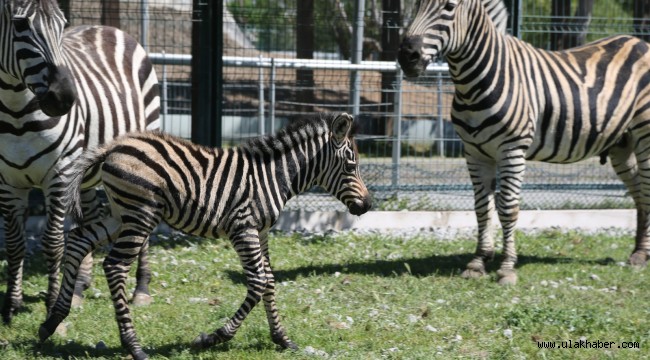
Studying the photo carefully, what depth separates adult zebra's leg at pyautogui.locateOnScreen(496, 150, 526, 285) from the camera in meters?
8.48

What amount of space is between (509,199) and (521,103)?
0.97 m

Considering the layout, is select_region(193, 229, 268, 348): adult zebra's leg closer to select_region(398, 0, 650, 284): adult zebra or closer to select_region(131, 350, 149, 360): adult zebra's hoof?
select_region(131, 350, 149, 360): adult zebra's hoof

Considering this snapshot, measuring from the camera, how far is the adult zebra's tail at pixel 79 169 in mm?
5941

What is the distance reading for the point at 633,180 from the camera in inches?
384

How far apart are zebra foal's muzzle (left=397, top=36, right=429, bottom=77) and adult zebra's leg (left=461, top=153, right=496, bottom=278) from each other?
1247 millimetres

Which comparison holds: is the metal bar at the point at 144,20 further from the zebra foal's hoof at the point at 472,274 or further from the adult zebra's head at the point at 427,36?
the zebra foal's hoof at the point at 472,274

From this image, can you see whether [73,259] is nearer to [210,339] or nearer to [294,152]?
[210,339]

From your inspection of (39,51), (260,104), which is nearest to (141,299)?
(39,51)

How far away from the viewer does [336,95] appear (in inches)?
460

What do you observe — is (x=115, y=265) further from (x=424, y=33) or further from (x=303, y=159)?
(x=424, y=33)

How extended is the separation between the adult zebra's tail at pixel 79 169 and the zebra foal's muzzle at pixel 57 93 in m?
0.35

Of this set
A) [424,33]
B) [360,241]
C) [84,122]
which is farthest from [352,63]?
[84,122]

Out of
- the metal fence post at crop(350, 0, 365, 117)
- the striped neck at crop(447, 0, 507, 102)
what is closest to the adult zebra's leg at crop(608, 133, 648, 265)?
the striped neck at crop(447, 0, 507, 102)

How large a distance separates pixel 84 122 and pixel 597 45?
18.7 ft
